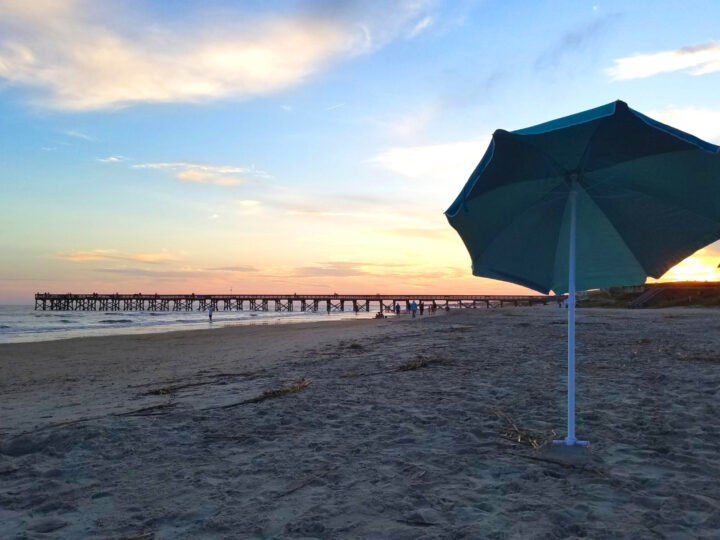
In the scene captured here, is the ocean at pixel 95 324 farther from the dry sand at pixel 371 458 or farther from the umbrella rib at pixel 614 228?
the umbrella rib at pixel 614 228

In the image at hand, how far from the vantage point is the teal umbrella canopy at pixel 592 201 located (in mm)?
3555

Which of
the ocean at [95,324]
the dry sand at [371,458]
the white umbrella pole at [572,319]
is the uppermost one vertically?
the white umbrella pole at [572,319]

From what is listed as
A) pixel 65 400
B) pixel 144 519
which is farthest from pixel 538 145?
pixel 65 400

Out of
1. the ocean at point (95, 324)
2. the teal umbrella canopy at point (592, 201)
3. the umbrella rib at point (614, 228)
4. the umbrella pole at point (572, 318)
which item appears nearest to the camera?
the teal umbrella canopy at point (592, 201)

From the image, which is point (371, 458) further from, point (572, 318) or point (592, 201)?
point (592, 201)

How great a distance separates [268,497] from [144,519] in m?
0.76

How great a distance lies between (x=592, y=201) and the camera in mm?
4332

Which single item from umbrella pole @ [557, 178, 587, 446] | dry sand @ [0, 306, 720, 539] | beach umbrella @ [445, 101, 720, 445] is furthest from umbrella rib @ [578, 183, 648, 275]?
dry sand @ [0, 306, 720, 539]

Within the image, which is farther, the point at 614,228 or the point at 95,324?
the point at 95,324

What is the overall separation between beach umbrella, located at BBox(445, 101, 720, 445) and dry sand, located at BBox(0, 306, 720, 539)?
0.89 meters

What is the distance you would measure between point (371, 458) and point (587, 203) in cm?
280

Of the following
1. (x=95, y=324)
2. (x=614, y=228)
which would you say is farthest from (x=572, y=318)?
(x=95, y=324)

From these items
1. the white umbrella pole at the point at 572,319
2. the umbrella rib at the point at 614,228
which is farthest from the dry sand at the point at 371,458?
the umbrella rib at the point at 614,228

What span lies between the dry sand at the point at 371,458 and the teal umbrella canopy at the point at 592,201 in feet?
5.12
